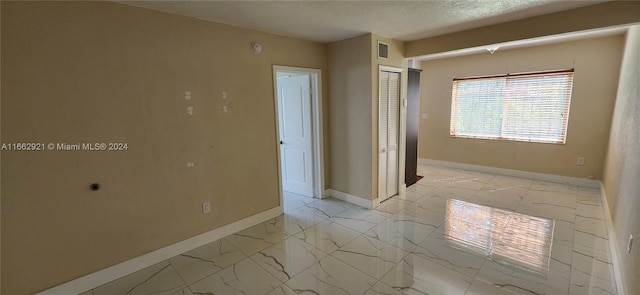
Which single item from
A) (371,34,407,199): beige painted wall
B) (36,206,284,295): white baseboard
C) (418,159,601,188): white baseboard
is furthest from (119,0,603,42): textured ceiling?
(418,159,601,188): white baseboard

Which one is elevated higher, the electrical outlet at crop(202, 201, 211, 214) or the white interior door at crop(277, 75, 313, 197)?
the white interior door at crop(277, 75, 313, 197)

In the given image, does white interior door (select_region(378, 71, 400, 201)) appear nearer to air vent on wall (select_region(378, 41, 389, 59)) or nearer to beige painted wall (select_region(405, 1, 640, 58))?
air vent on wall (select_region(378, 41, 389, 59))

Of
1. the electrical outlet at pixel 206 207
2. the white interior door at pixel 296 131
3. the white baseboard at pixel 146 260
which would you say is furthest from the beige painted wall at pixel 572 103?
the electrical outlet at pixel 206 207

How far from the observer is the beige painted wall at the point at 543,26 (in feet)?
7.54

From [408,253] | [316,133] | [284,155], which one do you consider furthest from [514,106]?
[284,155]

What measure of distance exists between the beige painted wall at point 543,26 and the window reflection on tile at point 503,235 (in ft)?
6.86

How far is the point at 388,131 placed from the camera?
374cm

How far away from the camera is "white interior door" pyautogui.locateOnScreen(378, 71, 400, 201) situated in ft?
11.8

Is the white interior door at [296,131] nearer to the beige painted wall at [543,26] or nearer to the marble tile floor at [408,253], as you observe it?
the marble tile floor at [408,253]

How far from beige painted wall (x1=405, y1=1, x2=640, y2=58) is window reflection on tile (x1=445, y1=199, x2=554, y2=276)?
209cm

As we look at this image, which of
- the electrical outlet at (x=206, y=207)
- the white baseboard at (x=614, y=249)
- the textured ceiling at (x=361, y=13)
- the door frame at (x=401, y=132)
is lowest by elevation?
the white baseboard at (x=614, y=249)

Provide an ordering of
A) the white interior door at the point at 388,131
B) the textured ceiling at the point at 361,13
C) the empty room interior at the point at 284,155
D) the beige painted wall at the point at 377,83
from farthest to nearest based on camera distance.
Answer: the white interior door at the point at 388,131 → the beige painted wall at the point at 377,83 → the textured ceiling at the point at 361,13 → the empty room interior at the point at 284,155

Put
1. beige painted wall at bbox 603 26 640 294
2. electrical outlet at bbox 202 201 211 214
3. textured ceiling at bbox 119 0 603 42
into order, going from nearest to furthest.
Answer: beige painted wall at bbox 603 26 640 294
textured ceiling at bbox 119 0 603 42
electrical outlet at bbox 202 201 211 214

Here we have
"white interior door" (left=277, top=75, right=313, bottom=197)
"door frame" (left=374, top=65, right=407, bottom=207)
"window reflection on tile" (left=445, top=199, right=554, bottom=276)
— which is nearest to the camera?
"window reflection on tile" (left=445, top=199, right=554, bottom=276)
